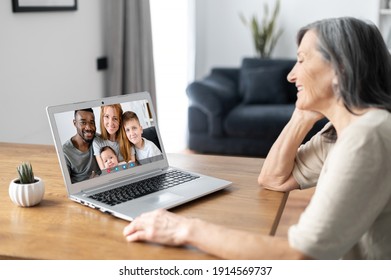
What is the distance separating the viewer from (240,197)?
153cm

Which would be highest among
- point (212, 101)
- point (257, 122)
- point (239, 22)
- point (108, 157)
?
point (239, 22)

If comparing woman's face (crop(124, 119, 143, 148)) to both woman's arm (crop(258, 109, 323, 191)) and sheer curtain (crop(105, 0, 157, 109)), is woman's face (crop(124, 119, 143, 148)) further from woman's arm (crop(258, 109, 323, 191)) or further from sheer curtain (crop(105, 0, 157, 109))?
sheer curtain (crop(105, 0, 157, 109))

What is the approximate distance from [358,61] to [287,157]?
1.55ft

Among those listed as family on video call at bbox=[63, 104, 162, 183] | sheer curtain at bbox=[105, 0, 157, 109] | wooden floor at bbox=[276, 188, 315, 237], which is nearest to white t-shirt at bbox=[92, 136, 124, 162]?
family on video call at bbox=[63, 104, 162, 183]

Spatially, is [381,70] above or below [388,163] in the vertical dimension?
above

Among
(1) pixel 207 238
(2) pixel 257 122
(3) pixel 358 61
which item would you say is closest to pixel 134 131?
(1) pixel 207 238

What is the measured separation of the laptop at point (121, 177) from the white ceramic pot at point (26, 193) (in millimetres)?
82

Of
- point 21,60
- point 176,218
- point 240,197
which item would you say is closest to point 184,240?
point 176,218

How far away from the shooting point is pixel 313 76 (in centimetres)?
132

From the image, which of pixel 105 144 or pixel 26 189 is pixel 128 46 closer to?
pixel 105 144

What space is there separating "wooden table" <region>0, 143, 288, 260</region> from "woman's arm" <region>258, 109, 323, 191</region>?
37mm

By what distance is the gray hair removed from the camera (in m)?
1.23
